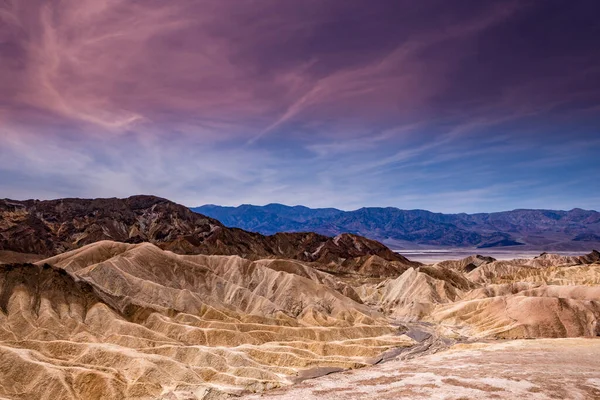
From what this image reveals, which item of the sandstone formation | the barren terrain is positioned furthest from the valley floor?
the sandstone formation

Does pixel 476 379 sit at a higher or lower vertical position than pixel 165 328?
lower

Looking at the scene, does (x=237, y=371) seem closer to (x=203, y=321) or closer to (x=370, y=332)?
(x=203, y=321)

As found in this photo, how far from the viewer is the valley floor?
49188 mm

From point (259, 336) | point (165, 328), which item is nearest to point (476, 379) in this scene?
point (259, 336)

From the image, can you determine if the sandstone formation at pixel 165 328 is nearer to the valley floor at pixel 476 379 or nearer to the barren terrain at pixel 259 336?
the barren terrain at pixel 259 336

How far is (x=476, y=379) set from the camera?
54.8 metres

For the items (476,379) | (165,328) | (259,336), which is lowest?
(259,336)

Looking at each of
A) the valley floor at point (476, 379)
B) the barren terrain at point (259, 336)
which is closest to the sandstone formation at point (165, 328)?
the barren terrain at point (259, 336)

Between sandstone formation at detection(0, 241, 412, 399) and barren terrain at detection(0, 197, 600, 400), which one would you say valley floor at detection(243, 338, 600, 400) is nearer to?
barren terrain at detection(0, 197, 600, 400)

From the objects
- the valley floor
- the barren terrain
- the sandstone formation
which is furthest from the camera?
the sandstone formation

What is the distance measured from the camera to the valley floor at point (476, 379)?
161 ft

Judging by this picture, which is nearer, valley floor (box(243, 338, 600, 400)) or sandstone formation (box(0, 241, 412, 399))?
valley floor (box(243, 338, 600, 400))

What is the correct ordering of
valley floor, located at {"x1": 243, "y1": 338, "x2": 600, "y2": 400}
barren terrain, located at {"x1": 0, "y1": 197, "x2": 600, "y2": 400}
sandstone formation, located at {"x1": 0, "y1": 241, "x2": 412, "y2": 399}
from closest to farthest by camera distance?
valley floor, located at {"x1": 243, "y1": 338, "x2": 600, "y2": 400} → barren terrain, located at {"x1": 0, "y1": 197, "x2": 600, "y2": 400} → sandstone formation, located at {"x1": 0, "y1": 241, "x2": 412, "y2": 399}

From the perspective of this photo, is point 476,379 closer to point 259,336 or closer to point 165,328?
point 259,336
